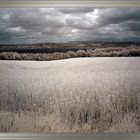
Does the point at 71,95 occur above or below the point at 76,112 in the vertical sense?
above

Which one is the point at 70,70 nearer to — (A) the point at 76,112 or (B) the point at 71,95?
(B) the point at 71,95

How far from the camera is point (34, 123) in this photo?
3.35m

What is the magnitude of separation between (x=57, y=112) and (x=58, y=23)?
0.96 metres

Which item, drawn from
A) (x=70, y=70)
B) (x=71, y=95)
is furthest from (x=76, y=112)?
(x=70, y=70)

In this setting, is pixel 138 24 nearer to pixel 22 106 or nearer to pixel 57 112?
pixel 57 112

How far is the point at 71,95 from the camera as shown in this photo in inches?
132

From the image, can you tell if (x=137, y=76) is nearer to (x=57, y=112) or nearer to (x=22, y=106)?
(x=57, y=112)

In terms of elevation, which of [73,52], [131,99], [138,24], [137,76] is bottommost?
[131,99]

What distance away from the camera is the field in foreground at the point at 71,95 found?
333 cm

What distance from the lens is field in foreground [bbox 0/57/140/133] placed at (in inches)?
131

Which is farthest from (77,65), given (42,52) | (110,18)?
(110,18)

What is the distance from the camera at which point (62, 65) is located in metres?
3.41

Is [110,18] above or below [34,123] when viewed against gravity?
above

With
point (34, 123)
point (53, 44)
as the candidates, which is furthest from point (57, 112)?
point (53, 44)
